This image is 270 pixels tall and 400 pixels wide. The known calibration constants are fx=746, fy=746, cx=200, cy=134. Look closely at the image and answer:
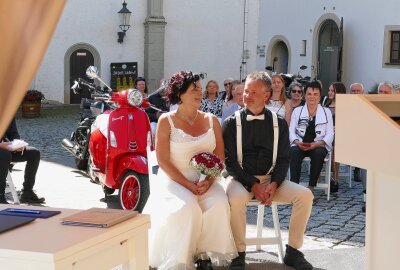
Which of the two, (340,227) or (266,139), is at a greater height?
(266,139)

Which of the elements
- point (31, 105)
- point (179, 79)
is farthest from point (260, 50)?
point (179, 79)

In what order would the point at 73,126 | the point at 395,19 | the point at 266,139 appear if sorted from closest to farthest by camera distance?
the point at 266,139, the point at 73,126, the point at 395,19

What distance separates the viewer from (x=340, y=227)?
23.1 feet

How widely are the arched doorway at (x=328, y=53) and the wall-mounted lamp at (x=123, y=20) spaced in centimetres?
651

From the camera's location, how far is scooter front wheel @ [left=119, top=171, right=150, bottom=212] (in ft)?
23.5

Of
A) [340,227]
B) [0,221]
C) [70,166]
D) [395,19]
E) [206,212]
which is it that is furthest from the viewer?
[395,19]

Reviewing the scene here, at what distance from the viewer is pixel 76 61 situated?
24703mm

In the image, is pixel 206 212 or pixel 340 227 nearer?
pixel 206 212

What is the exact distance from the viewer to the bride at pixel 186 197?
5.21 m

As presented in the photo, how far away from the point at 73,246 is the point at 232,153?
297 centimetres

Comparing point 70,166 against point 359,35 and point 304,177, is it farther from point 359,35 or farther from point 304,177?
point 359,35

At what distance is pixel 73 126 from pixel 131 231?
604 inches

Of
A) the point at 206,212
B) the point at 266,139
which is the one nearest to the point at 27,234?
the point at 206,212

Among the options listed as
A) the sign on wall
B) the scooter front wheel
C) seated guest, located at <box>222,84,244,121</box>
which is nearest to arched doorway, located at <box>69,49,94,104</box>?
the sign on wall
